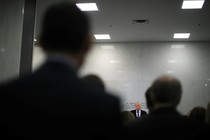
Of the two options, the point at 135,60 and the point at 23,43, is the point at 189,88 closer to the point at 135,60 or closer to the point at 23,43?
the point at 135,60

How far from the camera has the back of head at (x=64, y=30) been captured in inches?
43.4

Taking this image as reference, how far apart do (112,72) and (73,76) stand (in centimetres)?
1035

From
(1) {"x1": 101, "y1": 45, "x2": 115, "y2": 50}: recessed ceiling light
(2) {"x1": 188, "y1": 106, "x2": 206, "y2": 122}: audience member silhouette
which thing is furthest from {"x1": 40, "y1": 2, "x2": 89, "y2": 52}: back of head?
(1) {"x1": 101, "y1": 45, "x2": 115, "y2": 50}: recessed ceiling light

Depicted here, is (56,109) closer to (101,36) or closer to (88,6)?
(88,6)

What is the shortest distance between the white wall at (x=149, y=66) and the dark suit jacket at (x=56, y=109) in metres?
9.88

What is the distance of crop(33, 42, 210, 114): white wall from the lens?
1098cm

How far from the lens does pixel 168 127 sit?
1.88 metres

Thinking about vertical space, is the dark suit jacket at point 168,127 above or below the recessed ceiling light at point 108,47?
below

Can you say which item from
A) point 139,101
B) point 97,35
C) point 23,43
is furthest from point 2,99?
point 139,101

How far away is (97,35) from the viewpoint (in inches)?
414

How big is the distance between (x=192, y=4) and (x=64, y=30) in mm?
6951

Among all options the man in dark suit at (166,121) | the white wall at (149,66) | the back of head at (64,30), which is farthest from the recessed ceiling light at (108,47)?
the back of head at (64,30)

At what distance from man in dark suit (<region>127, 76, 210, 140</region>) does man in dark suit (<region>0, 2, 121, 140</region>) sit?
2.33 ft

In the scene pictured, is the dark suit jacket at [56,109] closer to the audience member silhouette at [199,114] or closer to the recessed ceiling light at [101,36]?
the audience member silhouette at [199,114]
